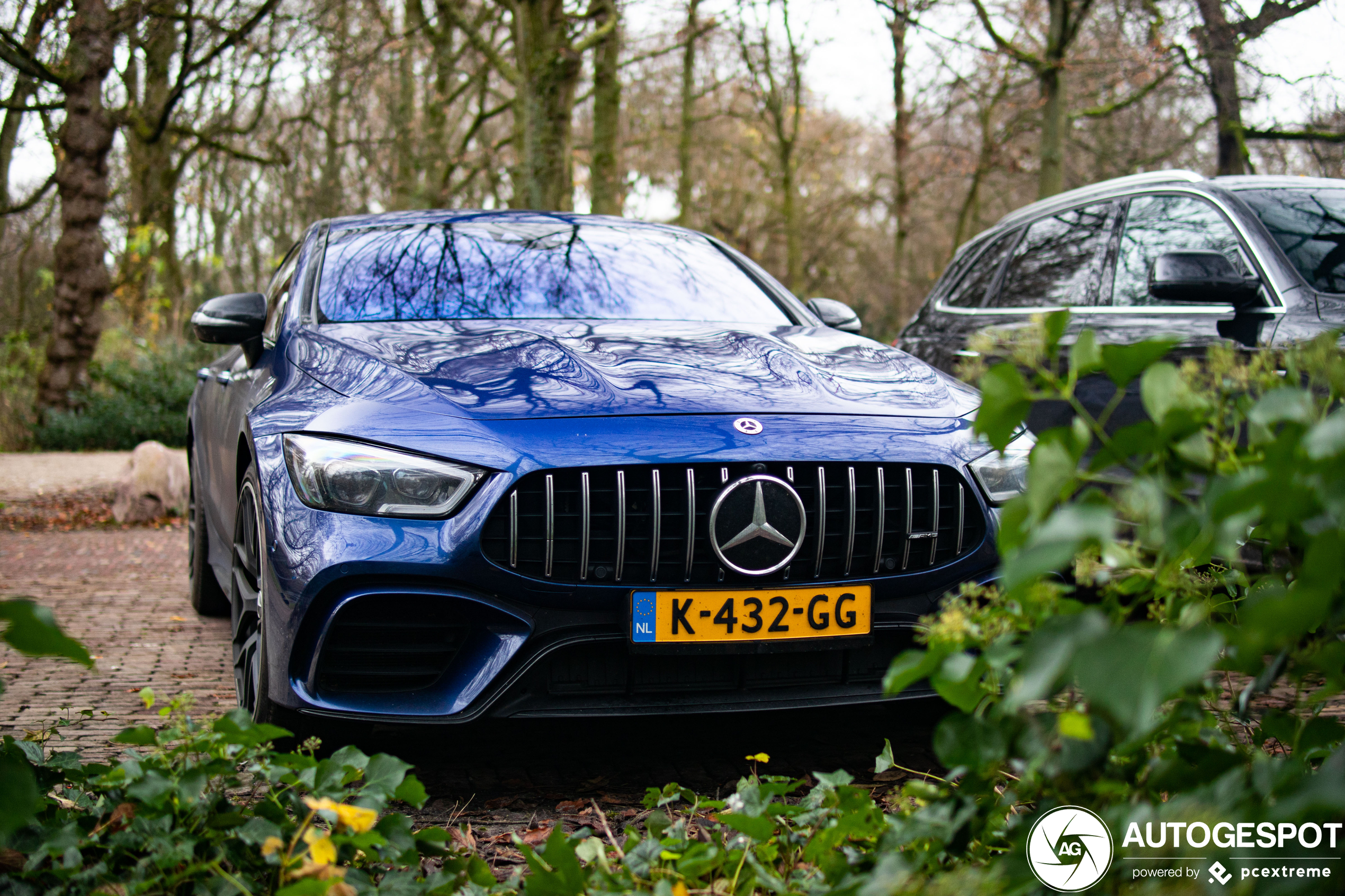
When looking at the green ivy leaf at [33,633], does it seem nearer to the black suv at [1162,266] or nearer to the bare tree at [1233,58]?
the black suv at [1162,266]

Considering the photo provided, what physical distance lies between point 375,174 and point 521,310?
22022mm

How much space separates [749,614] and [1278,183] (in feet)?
11.9

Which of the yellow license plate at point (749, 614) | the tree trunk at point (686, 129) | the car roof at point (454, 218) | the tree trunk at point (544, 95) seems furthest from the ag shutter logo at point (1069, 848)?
the tree trunk at point (686, 129)

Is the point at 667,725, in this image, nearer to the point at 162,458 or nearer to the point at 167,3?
the point at 162,458

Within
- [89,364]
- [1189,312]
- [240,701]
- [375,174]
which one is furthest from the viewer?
[375,174]

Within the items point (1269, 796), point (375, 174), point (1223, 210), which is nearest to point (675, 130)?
point (375, 174)

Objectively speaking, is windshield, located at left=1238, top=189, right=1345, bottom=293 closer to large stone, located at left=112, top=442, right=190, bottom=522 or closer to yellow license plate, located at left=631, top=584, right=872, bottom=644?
yellow license plate, located at left=631, top=584, right=872, bottom=644

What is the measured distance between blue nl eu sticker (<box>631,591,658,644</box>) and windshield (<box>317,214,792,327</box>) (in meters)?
1.39

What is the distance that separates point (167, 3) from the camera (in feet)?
39.5

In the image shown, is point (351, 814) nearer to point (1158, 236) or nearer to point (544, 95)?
point (1158, 236)

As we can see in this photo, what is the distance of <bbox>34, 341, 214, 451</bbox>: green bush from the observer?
13.3 metres

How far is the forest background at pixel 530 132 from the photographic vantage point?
12445 millimetres

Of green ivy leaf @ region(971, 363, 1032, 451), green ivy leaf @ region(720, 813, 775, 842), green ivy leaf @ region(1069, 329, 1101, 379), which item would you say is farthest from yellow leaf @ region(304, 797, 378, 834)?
green ivy leaf @ region(1069, 329, 1101, 379)

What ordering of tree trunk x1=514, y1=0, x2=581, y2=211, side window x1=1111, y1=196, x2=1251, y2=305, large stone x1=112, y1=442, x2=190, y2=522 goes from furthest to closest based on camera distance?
tree trunk x1=514, y1=0, x2=581, y2=211
large stone x1=112, y1=442, x2=190, y2=522
side window x1=1111, y1=196, x2=1251, y2=305
